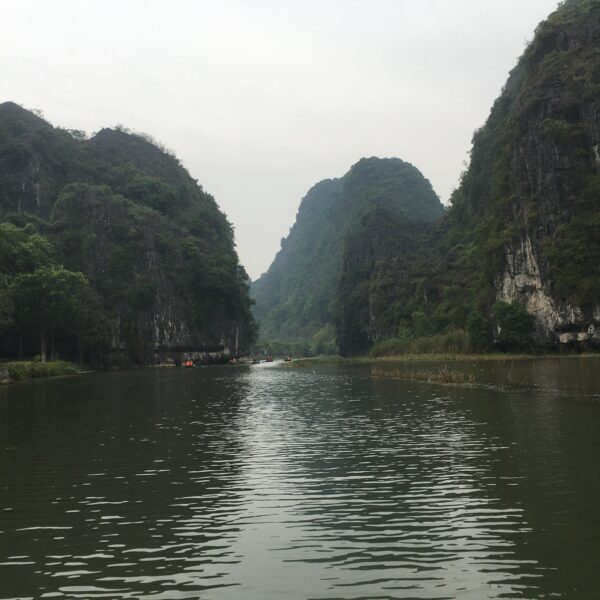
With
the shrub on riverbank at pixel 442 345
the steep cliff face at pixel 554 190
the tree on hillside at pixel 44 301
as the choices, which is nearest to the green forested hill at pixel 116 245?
the tree on hillside at pixel 44 301

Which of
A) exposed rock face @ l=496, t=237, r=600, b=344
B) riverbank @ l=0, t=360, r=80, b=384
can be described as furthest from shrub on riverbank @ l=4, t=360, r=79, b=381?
exposed rock face @ l=496, t=237, r=600, b=344

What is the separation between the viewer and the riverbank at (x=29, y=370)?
5822cm

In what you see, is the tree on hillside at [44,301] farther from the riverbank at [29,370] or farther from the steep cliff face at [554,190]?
the steep cliff face at [554,190]

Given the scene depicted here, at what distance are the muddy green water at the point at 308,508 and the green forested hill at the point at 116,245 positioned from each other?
216ft

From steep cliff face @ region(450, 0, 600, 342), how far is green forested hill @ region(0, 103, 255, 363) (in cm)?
6129

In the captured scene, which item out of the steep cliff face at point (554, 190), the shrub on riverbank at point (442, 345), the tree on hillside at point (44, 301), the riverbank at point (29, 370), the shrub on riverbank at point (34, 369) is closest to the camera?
the riverbank at point (29, 370)

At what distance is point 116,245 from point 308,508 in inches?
4683

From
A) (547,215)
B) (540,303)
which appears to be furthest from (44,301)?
(547,215)

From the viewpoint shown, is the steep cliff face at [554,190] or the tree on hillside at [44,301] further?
the steep cliff face at [554,190]

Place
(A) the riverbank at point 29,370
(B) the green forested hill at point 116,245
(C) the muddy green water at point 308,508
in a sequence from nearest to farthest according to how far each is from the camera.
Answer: (C) the muddy green water at point 308,508
(A) the riverbank at point 29,370
(B) the green forested hill at point 116,245

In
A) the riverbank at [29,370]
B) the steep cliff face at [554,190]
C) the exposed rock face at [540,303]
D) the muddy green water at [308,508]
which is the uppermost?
the steep cliff face at [554,190]

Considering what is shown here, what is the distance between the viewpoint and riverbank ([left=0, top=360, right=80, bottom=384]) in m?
58.2

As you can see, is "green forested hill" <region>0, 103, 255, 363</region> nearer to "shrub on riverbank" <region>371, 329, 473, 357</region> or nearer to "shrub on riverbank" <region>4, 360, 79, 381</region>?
"shrub on riverbank" <region>4, 360, 79, 381</region>

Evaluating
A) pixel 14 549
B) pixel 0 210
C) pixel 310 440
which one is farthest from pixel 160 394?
pixel 0 210
